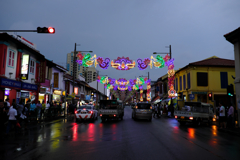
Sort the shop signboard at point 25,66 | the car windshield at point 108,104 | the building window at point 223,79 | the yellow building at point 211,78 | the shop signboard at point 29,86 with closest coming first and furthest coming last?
the shop signboard at point 25,66 → the shop signboard at point 29,86 → the car windshield at point 108,104 → the yellow building at point 211,78 → the building window at point 223,79

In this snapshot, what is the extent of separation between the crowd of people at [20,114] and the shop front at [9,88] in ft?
3.97

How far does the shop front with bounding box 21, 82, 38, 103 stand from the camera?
2402cm

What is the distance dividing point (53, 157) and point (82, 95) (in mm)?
46298

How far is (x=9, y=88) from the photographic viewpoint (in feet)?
69.1

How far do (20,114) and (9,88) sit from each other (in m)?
8.94

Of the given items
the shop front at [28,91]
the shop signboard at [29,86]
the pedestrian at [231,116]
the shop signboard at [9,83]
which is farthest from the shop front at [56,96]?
the pedestrian at [231,116]

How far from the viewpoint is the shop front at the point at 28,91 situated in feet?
78.8

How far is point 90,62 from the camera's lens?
84.7 feet

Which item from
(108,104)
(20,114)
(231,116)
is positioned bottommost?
(231,116)

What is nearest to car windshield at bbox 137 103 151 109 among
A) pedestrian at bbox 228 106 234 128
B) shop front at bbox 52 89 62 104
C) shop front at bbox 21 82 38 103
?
pedestrian at bbox 228 106 234 128

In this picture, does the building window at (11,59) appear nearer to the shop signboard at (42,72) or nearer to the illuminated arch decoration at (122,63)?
the shop signboard at (42,72)

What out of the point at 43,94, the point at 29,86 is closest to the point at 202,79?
the point at 43,94

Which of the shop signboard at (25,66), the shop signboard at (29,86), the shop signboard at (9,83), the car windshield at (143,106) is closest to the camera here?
the shop signboard at (9,83)

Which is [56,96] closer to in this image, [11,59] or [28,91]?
[28,91]
